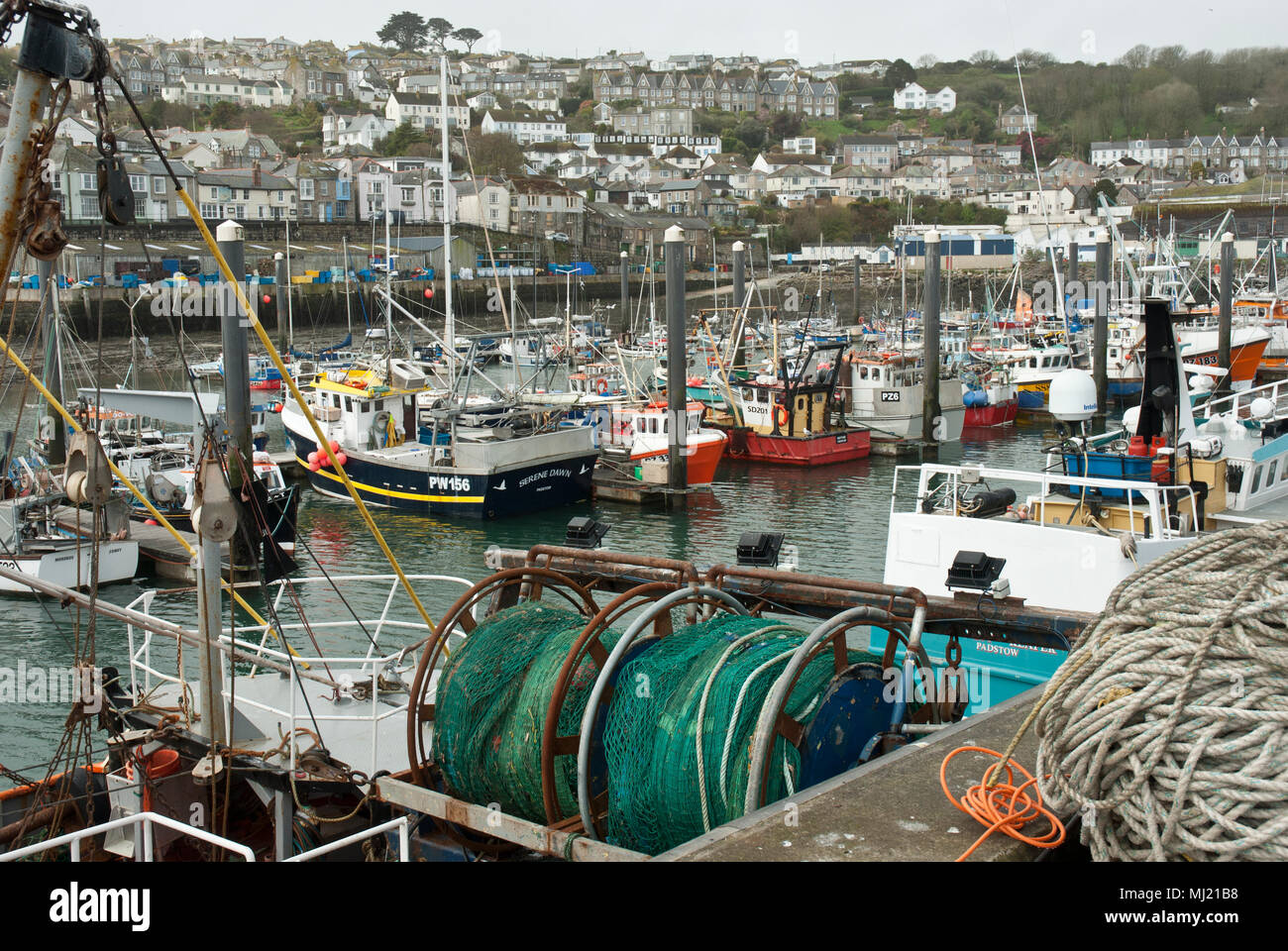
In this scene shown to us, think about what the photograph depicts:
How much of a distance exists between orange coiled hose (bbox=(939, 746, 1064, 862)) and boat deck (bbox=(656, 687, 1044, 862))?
0.05 metres

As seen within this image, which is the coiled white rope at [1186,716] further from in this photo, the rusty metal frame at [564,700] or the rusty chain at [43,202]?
the rusty chain at [43,202]

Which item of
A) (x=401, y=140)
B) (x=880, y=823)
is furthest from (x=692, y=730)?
(x=401, y=140)

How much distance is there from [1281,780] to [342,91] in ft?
571

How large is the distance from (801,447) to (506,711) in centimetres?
2742

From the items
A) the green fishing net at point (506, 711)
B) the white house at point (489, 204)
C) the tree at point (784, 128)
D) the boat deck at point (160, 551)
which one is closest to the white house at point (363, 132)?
the white house at point (489, 204)

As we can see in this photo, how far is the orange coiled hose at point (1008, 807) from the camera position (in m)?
4.66

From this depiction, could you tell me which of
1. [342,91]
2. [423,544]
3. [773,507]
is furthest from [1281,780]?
[342,91]

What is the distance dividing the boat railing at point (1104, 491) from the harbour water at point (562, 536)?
16.5 feet

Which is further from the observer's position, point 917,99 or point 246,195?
point 917,99

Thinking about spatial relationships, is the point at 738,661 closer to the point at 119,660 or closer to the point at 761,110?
the point at 119,660

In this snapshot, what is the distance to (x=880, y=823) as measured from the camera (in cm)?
502

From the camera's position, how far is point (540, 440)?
91.8 feet

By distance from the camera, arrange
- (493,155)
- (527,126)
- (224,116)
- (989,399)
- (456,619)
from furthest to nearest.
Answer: (527,126)
(224,116)
(493,155)
(989,399)
(456,619)

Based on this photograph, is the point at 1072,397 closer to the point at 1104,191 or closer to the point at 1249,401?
the point at 1249,401
